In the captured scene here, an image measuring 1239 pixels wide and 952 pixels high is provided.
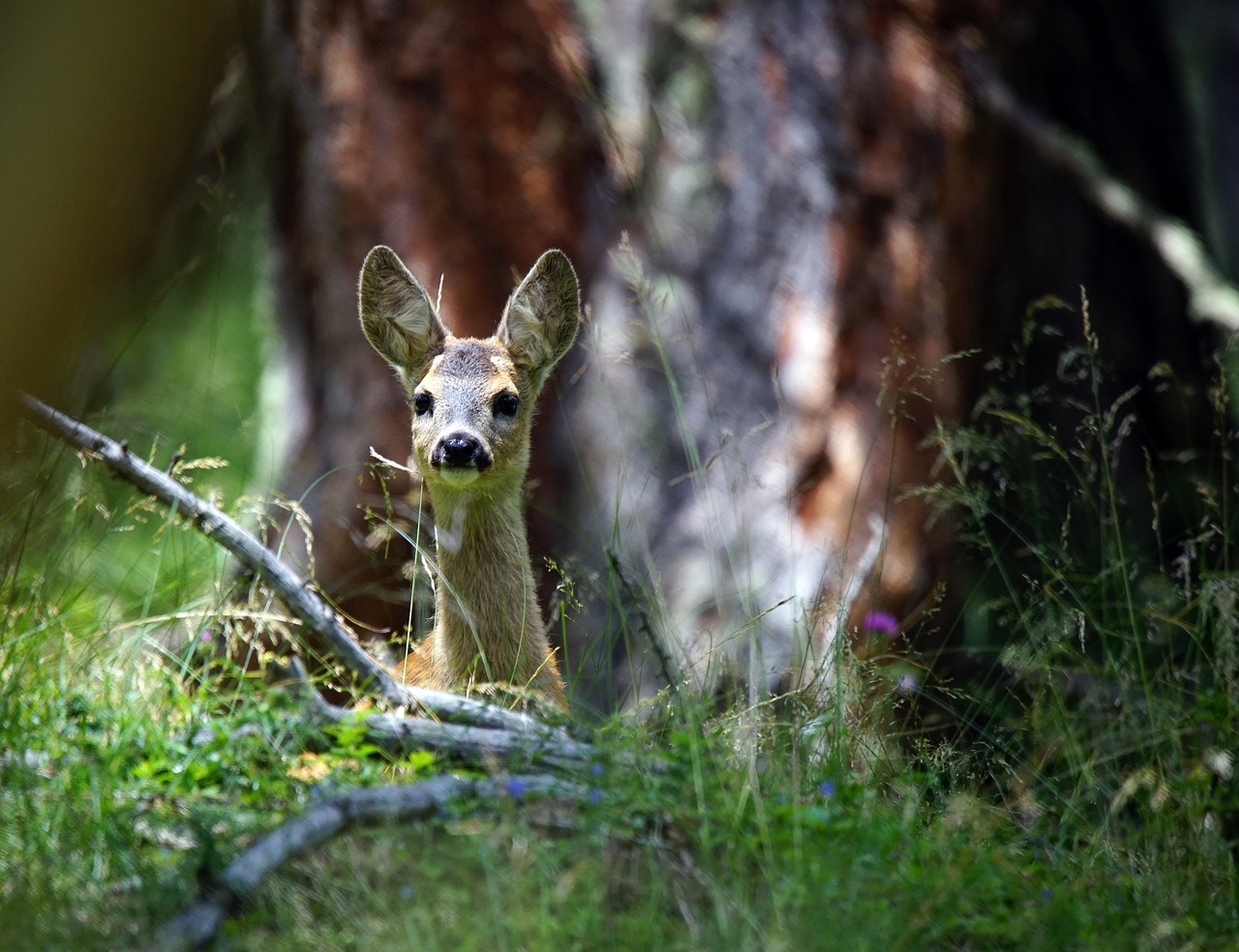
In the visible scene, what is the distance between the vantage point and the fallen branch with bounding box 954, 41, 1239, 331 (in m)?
5.93

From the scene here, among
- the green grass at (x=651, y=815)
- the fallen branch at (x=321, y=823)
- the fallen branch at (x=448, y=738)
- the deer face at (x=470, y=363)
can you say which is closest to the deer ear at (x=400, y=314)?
the deer face at (x=470, y=363)

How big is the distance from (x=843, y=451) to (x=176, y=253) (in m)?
3.26

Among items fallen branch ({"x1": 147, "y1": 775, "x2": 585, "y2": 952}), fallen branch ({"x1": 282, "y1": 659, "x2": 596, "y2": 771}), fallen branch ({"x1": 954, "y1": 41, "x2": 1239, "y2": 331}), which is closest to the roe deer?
fallen branch ({"x1": 282, "y1": 659, "x2": 596, "y2": 771})

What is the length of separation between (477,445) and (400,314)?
711 mm

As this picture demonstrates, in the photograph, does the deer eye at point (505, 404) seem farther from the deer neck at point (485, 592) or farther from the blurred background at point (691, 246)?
the blurred background at point (691, 246)

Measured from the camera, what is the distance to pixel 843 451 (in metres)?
6.51

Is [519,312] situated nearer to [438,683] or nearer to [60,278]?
[438,683]

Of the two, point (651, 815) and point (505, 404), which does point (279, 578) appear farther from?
point (505, 404)

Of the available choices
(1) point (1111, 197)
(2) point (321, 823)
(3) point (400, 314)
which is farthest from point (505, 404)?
(1) point (1111, 197)

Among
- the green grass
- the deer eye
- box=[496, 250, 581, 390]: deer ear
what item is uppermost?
box=[496, 250, 581, 390]: deer ear

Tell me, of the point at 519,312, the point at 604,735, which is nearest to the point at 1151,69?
the point at 519,312

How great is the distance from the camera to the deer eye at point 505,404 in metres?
4.76

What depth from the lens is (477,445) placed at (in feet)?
15.0

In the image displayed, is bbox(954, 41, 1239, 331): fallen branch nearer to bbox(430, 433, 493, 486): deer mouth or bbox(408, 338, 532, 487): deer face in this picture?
bbox(408, 338, 532, 487): deer face
